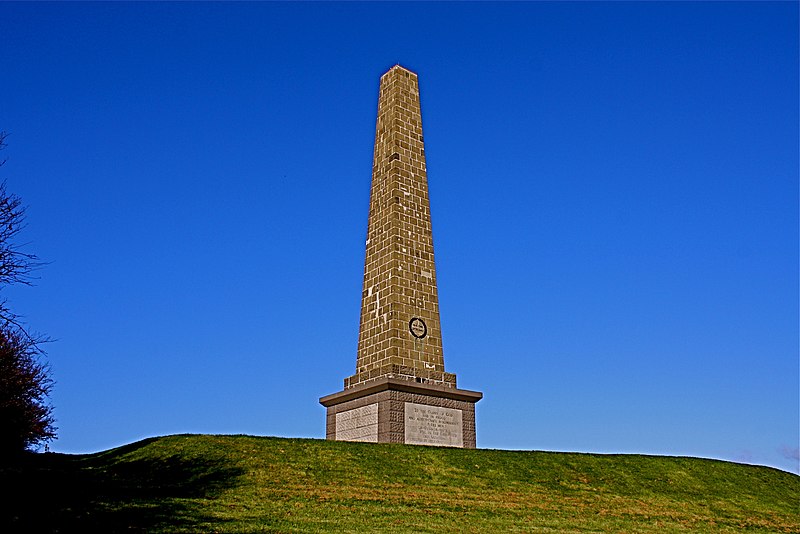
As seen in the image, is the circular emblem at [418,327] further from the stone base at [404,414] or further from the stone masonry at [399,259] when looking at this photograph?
the stone base at [404,414]

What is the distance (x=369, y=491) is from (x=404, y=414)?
26.7 feet

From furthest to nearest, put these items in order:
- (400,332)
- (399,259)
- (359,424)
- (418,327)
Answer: (399,259), (418,327), (359,424), (400,332)

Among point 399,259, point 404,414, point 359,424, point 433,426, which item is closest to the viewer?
point 404,414

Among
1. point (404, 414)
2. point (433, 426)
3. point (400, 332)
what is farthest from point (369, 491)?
point (400, 332)

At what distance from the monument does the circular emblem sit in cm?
4

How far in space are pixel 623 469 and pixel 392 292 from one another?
1002 centimetres

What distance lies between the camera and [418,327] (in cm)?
2905

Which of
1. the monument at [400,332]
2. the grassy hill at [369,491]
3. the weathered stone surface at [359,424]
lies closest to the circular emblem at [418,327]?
the monument at [400,332]

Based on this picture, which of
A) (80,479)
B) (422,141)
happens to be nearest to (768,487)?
(422,141)

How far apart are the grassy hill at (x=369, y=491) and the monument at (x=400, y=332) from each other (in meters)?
2.68

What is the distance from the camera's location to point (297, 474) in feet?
67.5

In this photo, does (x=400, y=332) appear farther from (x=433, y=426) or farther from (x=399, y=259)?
(x=433, y=426)

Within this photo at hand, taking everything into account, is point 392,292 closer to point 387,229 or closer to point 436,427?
point 387,229

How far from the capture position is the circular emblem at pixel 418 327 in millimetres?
28766
